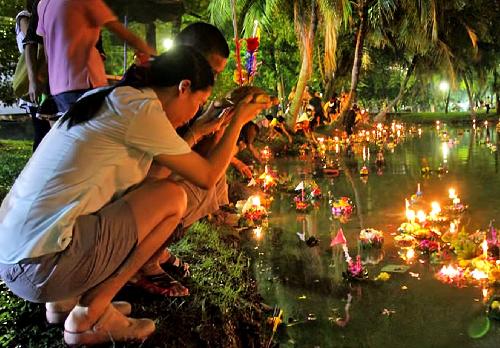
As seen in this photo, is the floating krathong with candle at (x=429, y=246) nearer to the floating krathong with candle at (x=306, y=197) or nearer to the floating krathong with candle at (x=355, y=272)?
the floating krathong with candle at (x=355, y=272)

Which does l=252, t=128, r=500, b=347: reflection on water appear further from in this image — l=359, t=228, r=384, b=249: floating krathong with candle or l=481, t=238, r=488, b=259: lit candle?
l=481, t=238, r=488, b=259: lit candle

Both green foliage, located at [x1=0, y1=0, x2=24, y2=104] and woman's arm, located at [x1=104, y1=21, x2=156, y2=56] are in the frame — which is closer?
woman's arm, located at [x1=104, y1=21, x2=156, y2=56]

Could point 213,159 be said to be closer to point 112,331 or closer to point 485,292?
point 112,331

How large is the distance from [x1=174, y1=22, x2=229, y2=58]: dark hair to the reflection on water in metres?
1.89

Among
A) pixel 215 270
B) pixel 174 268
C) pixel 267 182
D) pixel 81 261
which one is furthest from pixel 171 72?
pixel 267 182

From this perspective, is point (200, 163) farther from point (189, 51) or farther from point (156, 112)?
point (189, 51)

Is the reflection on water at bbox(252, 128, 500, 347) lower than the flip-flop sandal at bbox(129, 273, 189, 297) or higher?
lower

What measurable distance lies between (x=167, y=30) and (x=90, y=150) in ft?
61.9

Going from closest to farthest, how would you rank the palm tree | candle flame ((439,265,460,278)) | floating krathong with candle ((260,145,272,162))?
candle flame ((439,265,460,278)), floating krathong with candle ((260,145,272,162)), the palm tree

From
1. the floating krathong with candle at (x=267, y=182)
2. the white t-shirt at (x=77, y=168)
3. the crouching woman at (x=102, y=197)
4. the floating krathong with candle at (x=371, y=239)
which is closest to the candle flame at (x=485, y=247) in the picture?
the floating krathong with candle at (x=371, y=239)

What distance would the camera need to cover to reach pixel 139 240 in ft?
7.50

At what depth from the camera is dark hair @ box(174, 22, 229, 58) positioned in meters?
3.17

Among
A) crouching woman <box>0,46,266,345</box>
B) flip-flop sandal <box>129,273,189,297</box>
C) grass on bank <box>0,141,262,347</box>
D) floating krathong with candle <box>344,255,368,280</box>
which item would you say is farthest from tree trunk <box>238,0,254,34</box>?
crouching woman <box>0,46,266,345</box>

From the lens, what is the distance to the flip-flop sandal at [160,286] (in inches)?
118
